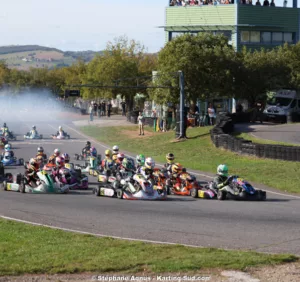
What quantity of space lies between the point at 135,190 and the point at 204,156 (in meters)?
14.2

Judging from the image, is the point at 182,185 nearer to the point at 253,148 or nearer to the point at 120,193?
the point at 120,193

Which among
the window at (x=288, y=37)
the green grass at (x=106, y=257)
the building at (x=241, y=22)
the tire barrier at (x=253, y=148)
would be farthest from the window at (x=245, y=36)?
the green grass at (x=106, y=257)

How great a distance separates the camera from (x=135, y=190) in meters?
21.0

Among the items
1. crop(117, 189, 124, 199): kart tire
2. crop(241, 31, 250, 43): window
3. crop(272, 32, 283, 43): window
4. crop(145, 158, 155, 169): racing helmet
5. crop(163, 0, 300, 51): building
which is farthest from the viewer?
crop(272, 32, 283, 43): window

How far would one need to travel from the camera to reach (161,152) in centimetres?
3903

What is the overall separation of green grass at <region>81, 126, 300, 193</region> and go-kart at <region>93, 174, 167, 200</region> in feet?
16.6

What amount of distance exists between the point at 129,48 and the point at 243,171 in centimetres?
6570

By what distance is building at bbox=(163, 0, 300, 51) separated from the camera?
67625 mm

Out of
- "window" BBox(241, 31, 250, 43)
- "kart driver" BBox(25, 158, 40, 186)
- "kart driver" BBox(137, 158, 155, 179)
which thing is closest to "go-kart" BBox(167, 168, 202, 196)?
"kart driver" BBox(137, 158, 155, 179)

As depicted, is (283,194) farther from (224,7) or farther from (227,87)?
(224,7)

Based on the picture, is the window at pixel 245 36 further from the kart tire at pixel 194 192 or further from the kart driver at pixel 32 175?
the kart tire at pixel 194 192

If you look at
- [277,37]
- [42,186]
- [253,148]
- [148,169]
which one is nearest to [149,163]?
[148,169]

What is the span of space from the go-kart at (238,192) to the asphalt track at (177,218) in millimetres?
431

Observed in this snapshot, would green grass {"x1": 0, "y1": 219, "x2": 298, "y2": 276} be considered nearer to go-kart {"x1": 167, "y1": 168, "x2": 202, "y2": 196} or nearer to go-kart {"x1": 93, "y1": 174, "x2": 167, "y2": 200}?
go-kart {"x1": 93, "y1": 174, "x2": 167, "y2": 200}
